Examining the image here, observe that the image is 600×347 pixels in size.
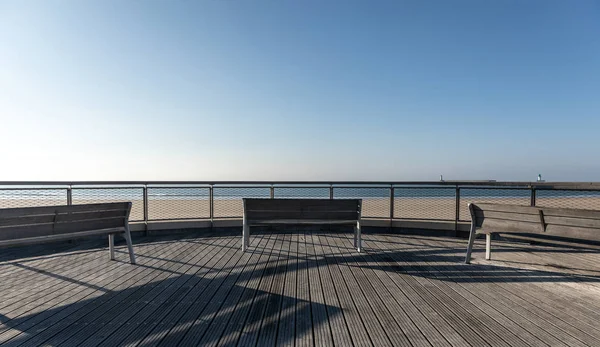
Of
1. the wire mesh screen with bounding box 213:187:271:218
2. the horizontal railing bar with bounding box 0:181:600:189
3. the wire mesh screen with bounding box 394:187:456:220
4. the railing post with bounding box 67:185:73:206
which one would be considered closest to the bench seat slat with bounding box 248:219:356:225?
the wire mesh screen with bounding box 213:187:271:218

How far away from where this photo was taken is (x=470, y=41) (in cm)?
1163

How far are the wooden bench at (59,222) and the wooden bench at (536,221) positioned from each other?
15.8ft

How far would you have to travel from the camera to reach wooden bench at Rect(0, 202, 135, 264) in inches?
125

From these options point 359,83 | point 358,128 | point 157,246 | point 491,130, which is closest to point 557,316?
point 157,246

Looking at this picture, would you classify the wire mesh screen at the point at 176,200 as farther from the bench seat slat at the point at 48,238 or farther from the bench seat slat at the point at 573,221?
the bench seat slat at the point at 573,221

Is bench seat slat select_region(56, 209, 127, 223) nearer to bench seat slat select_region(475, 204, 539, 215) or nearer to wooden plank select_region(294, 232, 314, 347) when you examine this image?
wooden plank select_region(294, 232, 314, 347)

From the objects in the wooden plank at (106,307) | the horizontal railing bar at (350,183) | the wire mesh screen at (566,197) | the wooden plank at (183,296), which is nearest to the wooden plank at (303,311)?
the wooden plank at (183,296)

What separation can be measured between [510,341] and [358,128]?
2143 centimetres

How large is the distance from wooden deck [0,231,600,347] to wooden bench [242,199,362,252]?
1.57 ft

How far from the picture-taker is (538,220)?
356cm

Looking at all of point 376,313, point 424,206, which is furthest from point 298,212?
point 424,206

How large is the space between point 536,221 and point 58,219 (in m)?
5.78

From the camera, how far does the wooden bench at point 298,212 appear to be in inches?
188

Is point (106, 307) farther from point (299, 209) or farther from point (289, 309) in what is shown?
point (299, 209)
